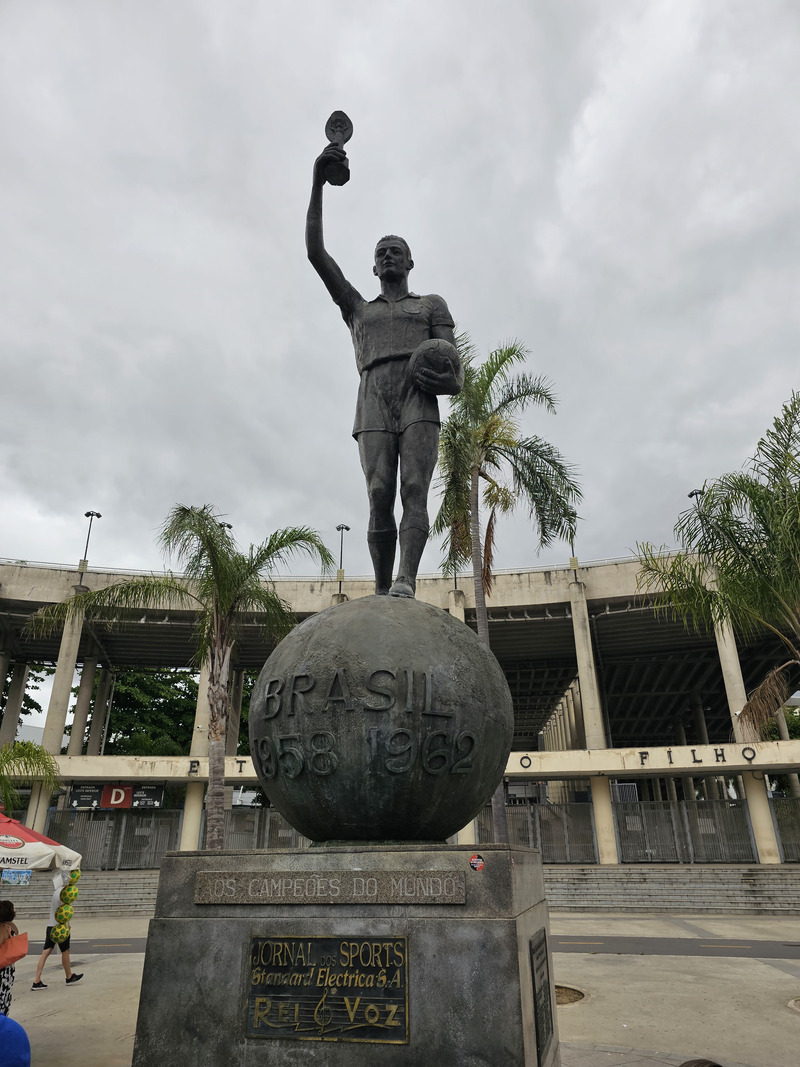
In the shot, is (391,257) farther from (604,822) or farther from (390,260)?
(604,822)

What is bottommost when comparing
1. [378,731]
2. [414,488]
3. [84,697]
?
[378,731]

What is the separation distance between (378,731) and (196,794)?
22.4 meters

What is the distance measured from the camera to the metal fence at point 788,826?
2028 centimetres

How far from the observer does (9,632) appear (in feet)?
94.4

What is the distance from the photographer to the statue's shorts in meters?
4.81

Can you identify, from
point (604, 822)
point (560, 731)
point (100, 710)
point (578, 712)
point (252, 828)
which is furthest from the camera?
point (560, 731)

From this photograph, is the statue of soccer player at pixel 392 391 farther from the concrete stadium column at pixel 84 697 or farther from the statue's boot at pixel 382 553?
the concrete stadium column at pixel 84 697

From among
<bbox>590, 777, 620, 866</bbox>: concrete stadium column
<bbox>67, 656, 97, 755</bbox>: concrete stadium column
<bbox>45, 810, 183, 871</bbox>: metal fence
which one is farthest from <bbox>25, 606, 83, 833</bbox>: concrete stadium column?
<bbox>590, 777, 620, 866</bbox>: concrete stadium column

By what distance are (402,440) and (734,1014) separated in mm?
5963

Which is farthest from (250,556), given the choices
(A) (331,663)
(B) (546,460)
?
(A) (331,663)

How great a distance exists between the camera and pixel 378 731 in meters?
3.27

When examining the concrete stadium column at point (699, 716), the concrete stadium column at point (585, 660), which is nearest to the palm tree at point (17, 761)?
the concrete stadium column at point (585, 660)

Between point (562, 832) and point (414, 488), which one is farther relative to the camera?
point (562, 832)

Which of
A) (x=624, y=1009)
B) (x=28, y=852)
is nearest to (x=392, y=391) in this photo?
(x=624, y=1009)
